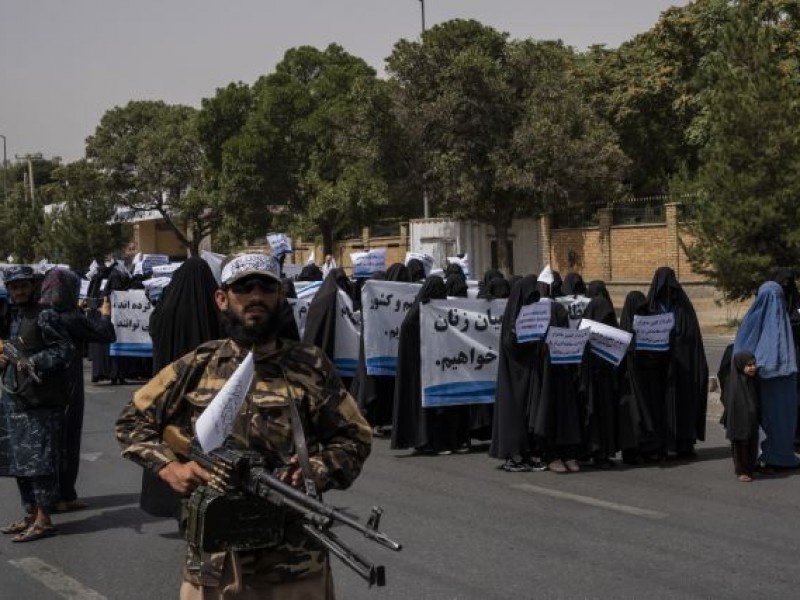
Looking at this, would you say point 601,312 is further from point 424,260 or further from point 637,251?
point 637,251

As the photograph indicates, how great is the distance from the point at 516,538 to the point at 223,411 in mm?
4370

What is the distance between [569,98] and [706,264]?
855 centimetres

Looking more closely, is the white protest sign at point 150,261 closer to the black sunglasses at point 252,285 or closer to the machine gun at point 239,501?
the black sunglasses at point 252,285

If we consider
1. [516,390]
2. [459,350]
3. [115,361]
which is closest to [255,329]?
[516,390]

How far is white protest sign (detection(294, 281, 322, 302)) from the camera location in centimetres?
1362

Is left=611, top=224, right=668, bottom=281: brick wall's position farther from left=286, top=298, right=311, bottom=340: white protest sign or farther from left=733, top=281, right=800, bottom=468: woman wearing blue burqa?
left=733, top=281, right=800, bottom=468: woman wearing blue burqa

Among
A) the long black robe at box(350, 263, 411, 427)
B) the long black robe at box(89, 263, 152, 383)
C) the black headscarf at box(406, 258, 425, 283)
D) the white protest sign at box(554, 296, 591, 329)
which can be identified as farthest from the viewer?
the long black robe at box(89, 263, 152, 383)

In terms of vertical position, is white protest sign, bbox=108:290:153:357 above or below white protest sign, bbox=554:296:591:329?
below

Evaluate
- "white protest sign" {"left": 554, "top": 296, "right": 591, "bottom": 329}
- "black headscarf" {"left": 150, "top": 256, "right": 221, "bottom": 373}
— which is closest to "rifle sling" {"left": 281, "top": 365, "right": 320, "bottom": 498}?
"black headscarf" {"left": 150, "top": 256, "right": 221, "bottom": 373}

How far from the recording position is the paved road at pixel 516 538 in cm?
609

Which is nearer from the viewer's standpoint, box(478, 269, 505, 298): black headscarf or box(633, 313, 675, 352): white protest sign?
box(633, 313, 675, 352): white protest sign

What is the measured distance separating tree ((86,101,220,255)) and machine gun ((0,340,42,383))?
3888 centimetres

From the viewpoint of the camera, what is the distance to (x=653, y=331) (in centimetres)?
996

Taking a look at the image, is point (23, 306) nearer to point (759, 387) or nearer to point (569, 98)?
point (759, 387)
